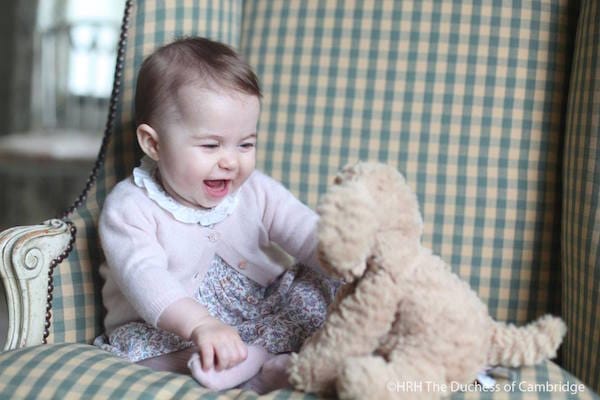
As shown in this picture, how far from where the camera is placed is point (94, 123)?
11.4ft

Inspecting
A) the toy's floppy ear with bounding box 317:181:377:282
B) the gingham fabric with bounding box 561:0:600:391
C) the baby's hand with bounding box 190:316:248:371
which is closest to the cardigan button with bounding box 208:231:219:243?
the baby's hand with bounding box 190:316:248:371

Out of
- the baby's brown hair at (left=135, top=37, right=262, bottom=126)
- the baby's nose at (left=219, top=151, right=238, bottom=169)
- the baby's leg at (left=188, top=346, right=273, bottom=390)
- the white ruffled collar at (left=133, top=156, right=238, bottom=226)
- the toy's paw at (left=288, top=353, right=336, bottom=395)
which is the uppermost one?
the baby's brown hair at (left=135, top=37, right=262, bottom=126)

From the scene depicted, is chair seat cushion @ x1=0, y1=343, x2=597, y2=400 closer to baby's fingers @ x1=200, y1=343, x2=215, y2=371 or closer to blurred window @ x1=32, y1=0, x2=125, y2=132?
baby's fingers @ x1=200, y1=343, x2=215, y2=371

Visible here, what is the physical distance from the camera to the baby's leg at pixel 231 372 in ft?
3.21

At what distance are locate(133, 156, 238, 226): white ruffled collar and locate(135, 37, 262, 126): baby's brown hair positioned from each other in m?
0.09

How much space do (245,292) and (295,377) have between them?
32 cm

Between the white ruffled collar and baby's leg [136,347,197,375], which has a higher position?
the white ruffled collar

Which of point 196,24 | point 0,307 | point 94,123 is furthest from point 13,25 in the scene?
point 196,24

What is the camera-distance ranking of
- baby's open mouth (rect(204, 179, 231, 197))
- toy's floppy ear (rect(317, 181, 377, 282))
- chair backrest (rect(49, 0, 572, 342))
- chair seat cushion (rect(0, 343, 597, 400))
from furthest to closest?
chair backrest (rect(49, 0, 572, 342)), baby's open mouth (rect(204, 179, 231, 197)), chair seat cushion (rect(0, 343, 597, 400)), toy's floppy ear (rect(317, 181, 377, 282))

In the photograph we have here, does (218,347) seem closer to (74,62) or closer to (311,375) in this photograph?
(311,375)

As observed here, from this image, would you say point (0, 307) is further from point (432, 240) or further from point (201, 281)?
point (432, 240)

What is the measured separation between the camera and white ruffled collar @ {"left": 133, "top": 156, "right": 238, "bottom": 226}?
46.3 inches

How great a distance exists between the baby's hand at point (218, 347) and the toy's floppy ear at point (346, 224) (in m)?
0.22

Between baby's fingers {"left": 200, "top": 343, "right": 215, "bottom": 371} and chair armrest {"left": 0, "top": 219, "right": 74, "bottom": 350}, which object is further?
chair armrest {"left": 0, "top": 219, "right": 74, "bottom": 350}
